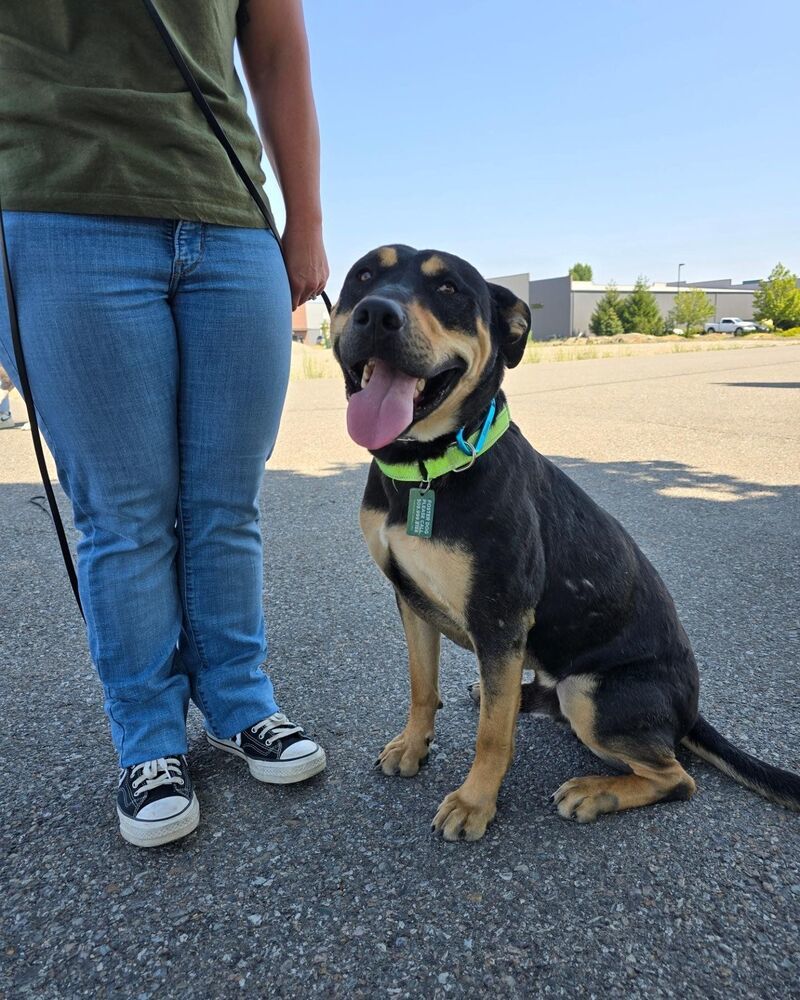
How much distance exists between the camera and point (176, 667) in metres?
2.40

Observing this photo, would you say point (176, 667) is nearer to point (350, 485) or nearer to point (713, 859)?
point (713, 859)

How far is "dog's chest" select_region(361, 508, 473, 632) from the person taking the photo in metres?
2.08

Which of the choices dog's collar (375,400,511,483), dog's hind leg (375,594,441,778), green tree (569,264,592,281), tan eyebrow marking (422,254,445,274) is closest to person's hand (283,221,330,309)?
tan eyebrow marking (422,254,445,274)

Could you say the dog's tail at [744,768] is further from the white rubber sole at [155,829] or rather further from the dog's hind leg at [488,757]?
the white rubber sole at [155,829]

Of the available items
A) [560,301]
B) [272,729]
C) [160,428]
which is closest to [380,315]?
[160,428]

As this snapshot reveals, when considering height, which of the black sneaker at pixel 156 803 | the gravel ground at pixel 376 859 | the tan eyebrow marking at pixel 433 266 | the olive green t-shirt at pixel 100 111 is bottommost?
the gravel ground at pixel 376 859

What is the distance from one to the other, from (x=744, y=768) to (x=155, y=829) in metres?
1.81

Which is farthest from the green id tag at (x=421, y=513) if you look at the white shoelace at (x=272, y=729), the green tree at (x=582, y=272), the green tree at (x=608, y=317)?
the green tree at (x=582, y=272)

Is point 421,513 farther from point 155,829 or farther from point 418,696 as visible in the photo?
point 155,829

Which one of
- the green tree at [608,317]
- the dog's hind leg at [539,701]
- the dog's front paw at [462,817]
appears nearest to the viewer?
the dog's front paw at [462,817]

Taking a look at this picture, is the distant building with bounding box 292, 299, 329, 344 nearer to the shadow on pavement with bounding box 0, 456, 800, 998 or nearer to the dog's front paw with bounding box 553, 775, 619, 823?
the shadow on pavement with bounding box 0, 456, 800, 998

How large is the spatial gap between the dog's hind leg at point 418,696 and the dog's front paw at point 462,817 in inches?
11.3

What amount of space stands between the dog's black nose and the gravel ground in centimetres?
148

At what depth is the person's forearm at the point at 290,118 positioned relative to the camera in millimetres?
2248
